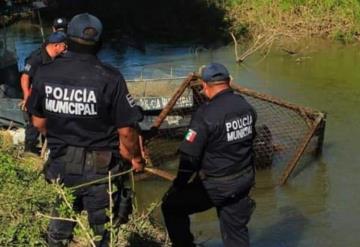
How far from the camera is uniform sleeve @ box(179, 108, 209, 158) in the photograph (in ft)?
14.7

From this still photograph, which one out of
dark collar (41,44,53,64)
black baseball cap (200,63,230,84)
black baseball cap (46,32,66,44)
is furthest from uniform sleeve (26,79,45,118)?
dark collar (41,44,53,64)

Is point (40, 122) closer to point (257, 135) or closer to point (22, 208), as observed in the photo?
point (22, 208)

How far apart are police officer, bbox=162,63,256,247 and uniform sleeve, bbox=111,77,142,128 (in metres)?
0.84

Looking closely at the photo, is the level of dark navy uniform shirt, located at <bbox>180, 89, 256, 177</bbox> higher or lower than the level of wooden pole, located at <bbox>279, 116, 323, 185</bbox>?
higher

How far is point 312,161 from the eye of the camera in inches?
347

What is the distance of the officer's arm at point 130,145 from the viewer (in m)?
3.80

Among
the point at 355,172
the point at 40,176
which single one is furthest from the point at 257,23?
the point at 40,176

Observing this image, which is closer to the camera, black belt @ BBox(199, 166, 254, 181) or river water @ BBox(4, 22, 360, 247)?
black belt @ BBox(199, 166, 254, 181)

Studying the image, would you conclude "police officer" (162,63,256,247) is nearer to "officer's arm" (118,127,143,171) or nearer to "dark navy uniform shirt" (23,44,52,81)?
"officer's arm" (118,127,143,171)

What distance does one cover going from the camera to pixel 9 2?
12.8m

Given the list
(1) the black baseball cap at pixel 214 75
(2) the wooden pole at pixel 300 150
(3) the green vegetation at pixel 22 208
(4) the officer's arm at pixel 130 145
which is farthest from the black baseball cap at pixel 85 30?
(2) the wooden pole at pixel 300 150

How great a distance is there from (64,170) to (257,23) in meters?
16.3

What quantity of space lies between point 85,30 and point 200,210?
5.82 ft

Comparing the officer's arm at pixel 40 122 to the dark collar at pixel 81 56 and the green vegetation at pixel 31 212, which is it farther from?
the dark collar at pixel 81 56
